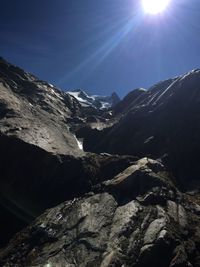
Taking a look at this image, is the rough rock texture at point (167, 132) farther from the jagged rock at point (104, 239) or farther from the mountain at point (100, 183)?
the jagged rock at point (104, 239)

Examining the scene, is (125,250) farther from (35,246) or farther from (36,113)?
(36,113)

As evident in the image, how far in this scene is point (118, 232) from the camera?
110 ft

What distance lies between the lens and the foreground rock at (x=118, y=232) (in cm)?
3108

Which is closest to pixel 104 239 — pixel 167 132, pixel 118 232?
pixel 118 232

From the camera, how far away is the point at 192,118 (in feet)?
227

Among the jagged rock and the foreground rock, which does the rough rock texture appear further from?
the jagged rock

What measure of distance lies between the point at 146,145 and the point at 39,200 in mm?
25207

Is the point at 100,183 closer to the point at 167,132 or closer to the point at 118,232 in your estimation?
the point at 118,232

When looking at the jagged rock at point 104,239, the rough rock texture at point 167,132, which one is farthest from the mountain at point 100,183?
the rough rock texture at point 167,132

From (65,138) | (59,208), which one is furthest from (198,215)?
(65,138)

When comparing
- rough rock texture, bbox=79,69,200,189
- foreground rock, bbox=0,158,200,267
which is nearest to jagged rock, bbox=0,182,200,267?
foreground rock, bbox=0,158,200,267

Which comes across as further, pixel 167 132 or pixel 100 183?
pixel 167 132

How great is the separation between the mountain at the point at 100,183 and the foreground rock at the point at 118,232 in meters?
0.09

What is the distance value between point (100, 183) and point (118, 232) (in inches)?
440
